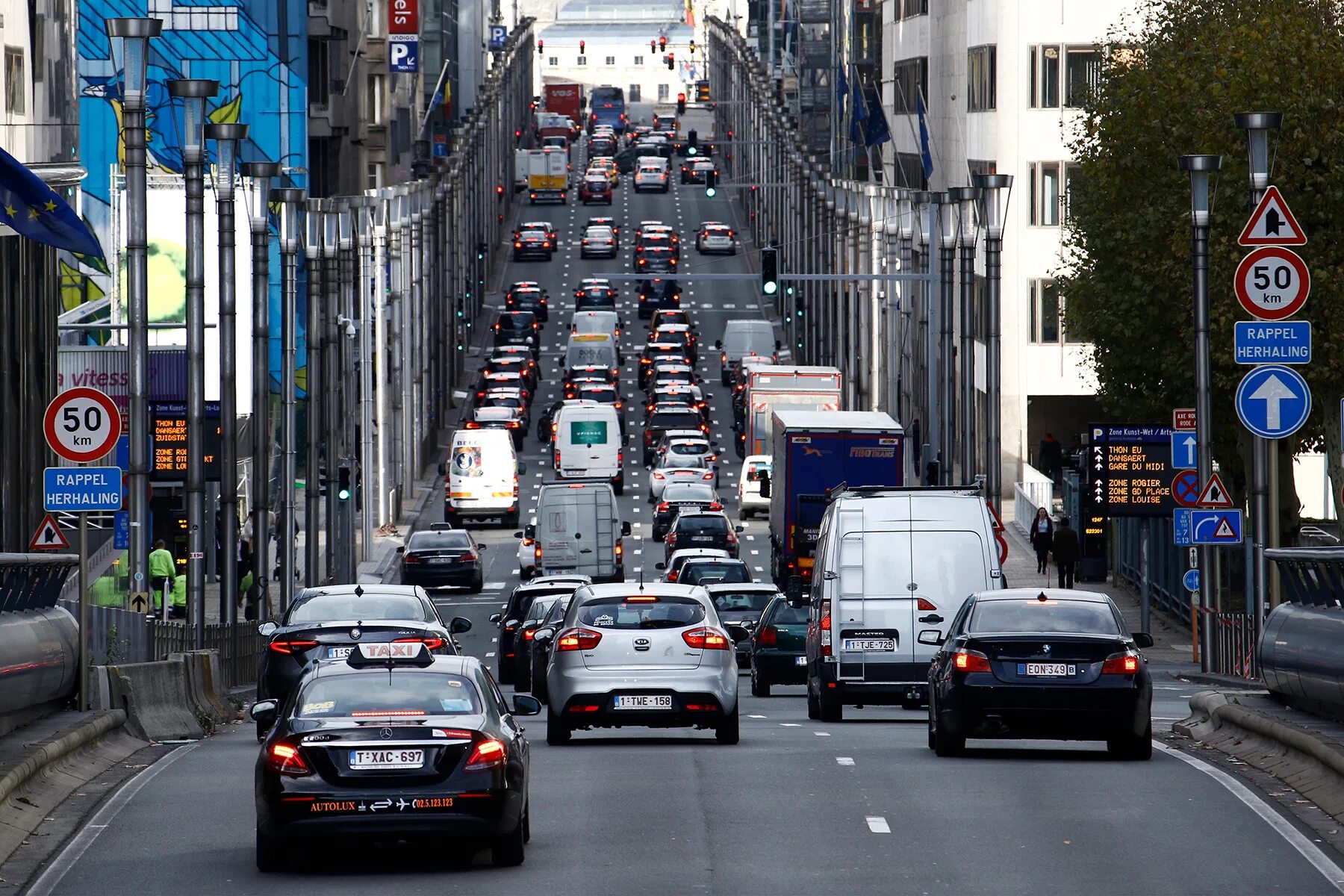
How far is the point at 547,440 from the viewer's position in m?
90.4

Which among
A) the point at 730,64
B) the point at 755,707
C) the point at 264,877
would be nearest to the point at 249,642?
the point at 755,707

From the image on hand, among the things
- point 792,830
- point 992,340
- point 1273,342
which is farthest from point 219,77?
point 792,830

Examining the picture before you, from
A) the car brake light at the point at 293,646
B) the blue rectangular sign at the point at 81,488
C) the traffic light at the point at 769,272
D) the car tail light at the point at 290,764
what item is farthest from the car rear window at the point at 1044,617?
the traffic light at the point at 769,272

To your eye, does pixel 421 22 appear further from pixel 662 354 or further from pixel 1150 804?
pixel 1150 804

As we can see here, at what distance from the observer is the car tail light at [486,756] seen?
1289cm

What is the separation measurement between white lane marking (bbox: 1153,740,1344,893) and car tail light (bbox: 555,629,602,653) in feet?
15.8

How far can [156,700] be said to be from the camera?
23.2m

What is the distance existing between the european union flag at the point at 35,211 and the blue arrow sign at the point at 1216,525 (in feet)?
48.5

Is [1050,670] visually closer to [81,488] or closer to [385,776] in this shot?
[385,776]

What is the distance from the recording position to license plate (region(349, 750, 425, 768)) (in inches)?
505

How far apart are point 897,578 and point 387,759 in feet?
38.2

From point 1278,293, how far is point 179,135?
63731 millimetres

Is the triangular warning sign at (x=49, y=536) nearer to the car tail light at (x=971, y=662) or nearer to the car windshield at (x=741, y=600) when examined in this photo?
the car tail light at (x=971, y=662)

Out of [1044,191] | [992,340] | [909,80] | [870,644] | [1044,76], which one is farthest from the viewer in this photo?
[909,80]
